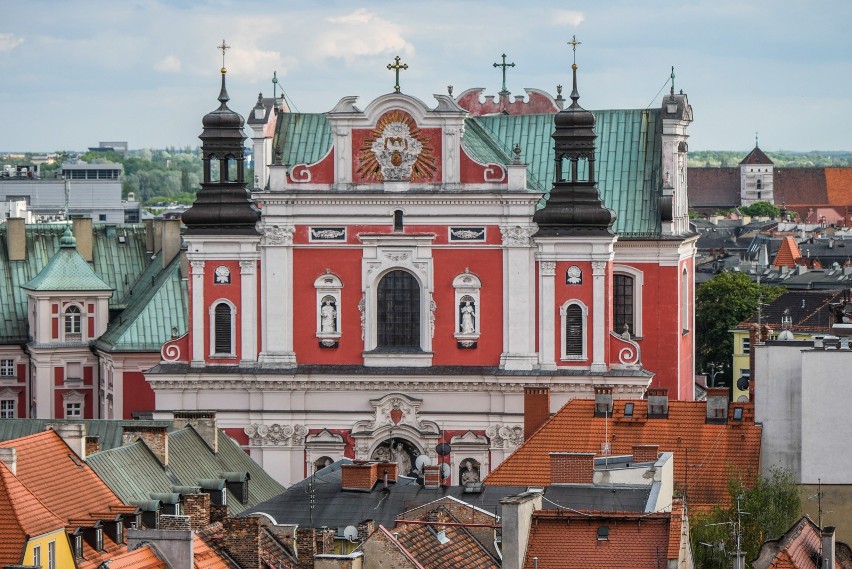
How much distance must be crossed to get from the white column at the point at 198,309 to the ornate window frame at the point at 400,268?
481 centimetres

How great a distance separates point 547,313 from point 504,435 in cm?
384

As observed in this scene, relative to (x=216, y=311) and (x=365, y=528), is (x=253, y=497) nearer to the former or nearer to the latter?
(x=365, y=528)

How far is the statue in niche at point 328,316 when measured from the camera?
7812 centimetres

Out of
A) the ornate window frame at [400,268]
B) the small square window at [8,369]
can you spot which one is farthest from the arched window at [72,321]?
the ornate window frame at [400,268]

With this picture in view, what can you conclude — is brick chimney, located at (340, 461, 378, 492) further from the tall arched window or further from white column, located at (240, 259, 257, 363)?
the tall arched window

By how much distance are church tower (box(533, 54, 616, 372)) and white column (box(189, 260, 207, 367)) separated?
10.1m

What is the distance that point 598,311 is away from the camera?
3009 inches

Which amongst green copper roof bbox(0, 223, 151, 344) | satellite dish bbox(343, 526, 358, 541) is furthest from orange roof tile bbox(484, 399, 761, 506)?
green copper roof bbox(0, 223, 151, 344)

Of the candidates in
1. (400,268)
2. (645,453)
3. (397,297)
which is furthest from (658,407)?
(397,297)

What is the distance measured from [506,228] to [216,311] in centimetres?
911

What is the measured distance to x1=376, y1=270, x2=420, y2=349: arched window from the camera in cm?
7800

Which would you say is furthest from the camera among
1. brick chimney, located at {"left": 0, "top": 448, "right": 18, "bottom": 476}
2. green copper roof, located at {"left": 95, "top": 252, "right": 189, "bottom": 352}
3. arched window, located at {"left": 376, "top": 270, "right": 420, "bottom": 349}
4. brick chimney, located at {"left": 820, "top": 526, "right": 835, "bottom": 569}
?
green copper roof, located at {"left": 95, "top": 252, "right": 189, "bottom": 352}

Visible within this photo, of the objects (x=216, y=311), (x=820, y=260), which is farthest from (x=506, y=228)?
(x=820, y=260)

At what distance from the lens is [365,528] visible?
48250 mm
